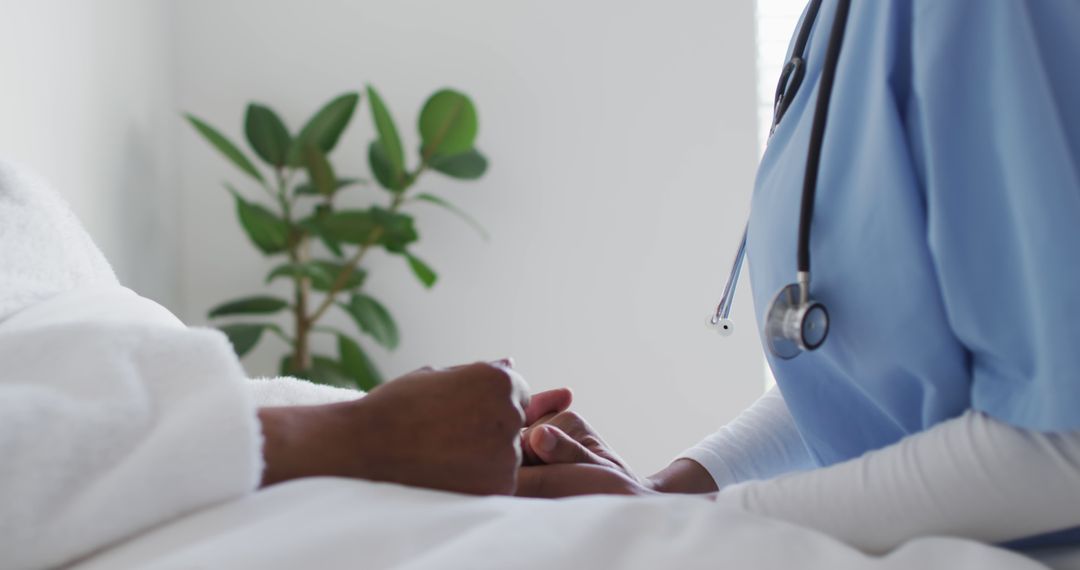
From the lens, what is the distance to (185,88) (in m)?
2.91

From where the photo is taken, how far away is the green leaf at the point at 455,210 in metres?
2.70

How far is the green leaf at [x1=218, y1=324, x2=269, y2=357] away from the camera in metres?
2.57

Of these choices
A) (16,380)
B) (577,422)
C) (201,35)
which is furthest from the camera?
(201,35)

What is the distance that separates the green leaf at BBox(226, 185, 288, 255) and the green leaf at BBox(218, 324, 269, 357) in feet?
0.69

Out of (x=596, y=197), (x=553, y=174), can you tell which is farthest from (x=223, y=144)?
(x=596, y=197)

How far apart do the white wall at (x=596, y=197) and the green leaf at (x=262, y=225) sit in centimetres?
39

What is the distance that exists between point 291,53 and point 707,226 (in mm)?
1360

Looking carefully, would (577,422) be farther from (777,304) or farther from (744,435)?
(777,304)

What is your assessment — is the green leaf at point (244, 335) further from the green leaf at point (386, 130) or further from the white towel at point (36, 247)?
the white towel at point (36, 247)

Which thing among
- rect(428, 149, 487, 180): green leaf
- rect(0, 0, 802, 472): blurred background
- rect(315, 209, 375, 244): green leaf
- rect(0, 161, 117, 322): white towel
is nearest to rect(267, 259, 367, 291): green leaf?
rect(315, 209, 375, 244): green leaf

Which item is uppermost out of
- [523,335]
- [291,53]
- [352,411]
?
[291,53]

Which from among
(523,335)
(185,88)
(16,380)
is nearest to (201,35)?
(185,88)

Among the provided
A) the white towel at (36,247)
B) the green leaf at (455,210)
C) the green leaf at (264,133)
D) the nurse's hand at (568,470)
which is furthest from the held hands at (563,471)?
the green leaf at (264,133)

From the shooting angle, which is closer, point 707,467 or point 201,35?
point 707,467
